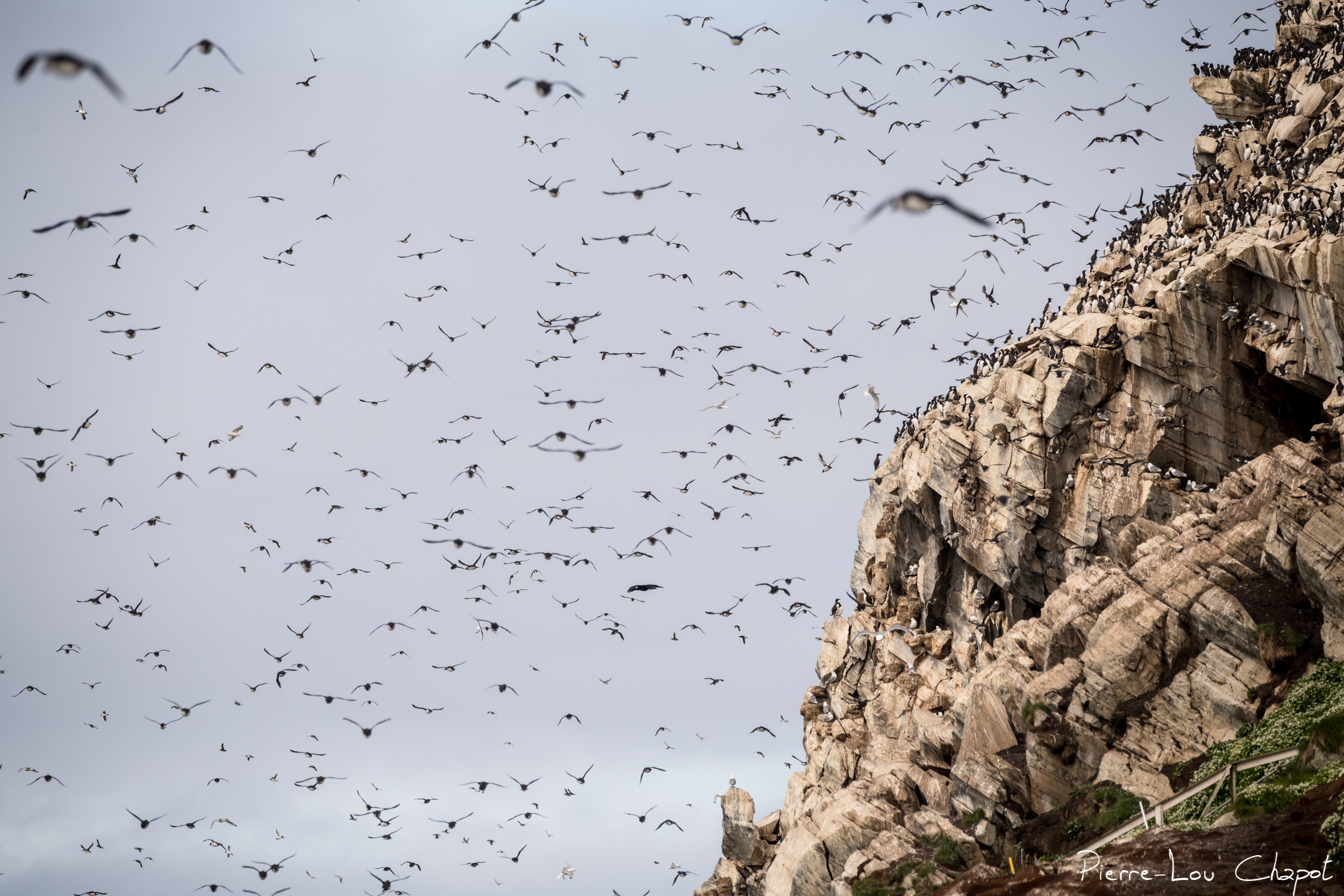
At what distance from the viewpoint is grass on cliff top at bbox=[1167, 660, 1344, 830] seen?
36.3 metres

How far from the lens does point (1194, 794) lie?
4338 cm

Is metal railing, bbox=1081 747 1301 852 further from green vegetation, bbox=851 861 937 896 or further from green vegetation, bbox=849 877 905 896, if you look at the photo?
green vegetation, bbox=849 877 905 896

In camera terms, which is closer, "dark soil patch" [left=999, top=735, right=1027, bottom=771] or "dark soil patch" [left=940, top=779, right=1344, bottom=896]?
"dark soil patch" [left=940, top=779, right=1344, bottom=896]

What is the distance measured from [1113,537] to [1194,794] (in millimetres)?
31414

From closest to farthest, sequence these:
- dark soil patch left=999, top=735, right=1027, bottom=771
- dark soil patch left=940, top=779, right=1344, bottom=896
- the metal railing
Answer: dark soil patch left=940, top=779, right=1344, bottom=896, the metal railing, dark soil patch left=999, top=735, right=1027, bottom=771

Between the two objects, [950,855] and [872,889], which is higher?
[950,855]

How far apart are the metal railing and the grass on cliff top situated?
0.30 meters

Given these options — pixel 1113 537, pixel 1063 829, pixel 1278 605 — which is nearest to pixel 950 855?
pixel 1063 829

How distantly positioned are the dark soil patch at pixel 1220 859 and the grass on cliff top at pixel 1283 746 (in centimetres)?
140

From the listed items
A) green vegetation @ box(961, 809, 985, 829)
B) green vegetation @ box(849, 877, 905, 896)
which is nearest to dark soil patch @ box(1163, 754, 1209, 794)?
green vegetation @ box(961, 809, 985, 829)

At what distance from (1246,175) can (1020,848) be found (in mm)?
57769

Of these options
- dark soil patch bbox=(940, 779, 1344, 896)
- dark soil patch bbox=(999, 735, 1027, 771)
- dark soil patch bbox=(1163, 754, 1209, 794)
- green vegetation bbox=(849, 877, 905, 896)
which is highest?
dark soil patch bbox=(999, 735, 1027, 771)

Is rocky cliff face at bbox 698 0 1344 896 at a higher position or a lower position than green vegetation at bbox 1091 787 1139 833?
higher

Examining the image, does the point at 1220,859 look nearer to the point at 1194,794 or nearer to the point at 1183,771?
the point at 1194,794
